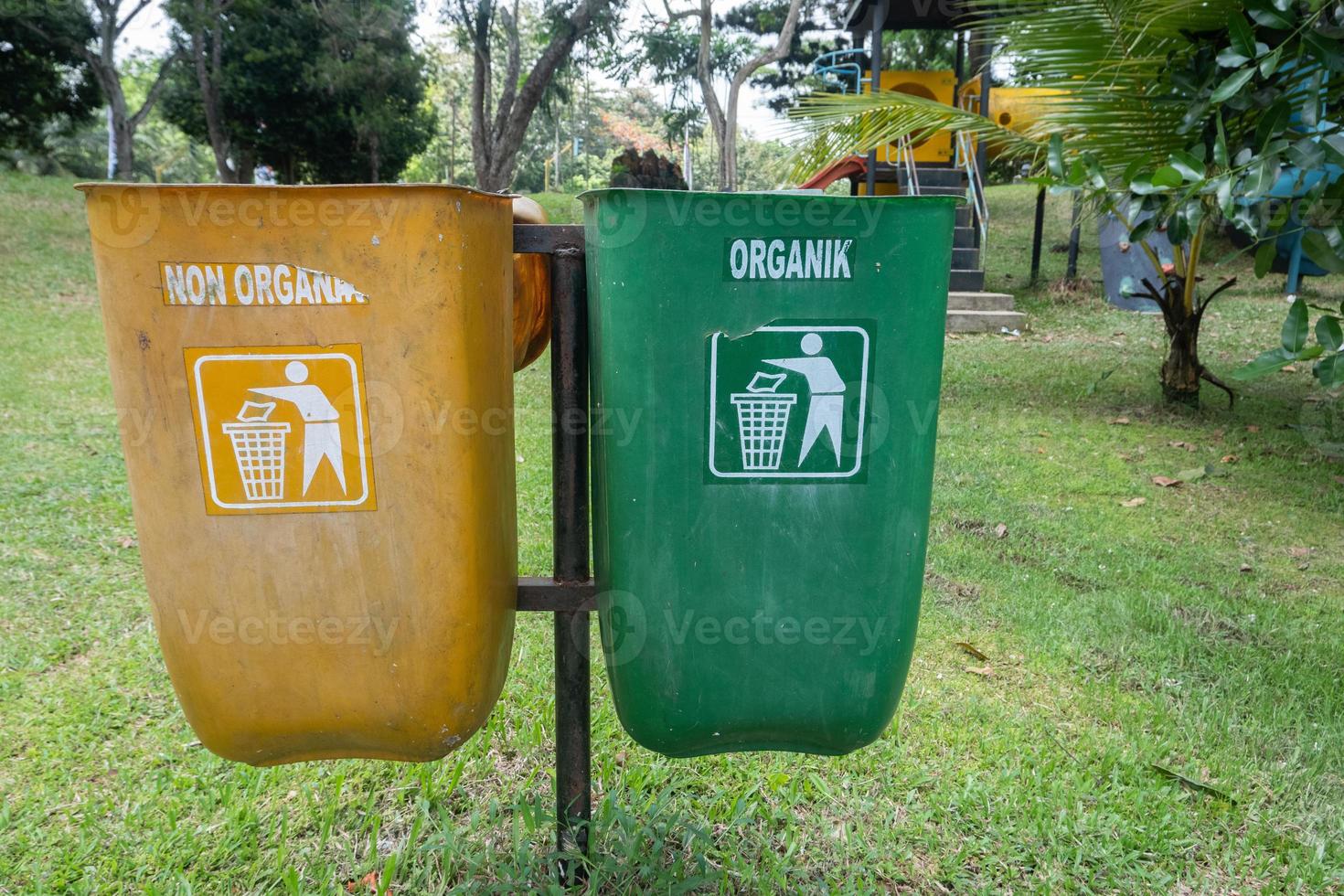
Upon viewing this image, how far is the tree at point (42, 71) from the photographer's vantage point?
15773 millimetres

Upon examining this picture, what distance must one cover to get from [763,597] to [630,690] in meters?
0.28

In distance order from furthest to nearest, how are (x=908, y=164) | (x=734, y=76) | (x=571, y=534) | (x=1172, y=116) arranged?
(x=734, y=76), (x=908, y=164), (x=1172, y=116), (x=571, y=534)

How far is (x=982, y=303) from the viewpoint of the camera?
9.30m

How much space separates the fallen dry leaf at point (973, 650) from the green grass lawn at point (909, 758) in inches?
1.5

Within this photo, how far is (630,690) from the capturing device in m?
1.62

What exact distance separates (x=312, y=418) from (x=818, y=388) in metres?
0.76

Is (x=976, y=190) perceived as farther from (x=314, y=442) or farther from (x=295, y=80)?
(x=295, y=80)

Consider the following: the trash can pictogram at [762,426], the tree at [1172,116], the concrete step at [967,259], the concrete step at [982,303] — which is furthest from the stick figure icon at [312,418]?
the concrete step at [967,259]

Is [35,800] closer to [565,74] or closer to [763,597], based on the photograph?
[763,597]

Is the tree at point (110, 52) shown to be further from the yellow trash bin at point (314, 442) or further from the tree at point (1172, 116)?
the yellow trash bin at point (314, 442)

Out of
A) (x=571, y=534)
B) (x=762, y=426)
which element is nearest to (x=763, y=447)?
(x=762, y=426)

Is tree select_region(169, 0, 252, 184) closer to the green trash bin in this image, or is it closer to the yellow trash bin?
the yellow trash bin

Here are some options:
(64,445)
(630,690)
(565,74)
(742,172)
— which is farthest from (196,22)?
(742,172)

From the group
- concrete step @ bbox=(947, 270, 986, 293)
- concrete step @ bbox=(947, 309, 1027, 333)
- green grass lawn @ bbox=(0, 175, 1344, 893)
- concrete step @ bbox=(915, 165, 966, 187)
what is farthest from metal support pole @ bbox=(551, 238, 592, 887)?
concrete step @ bbox=(915, 165, 966, 187)
